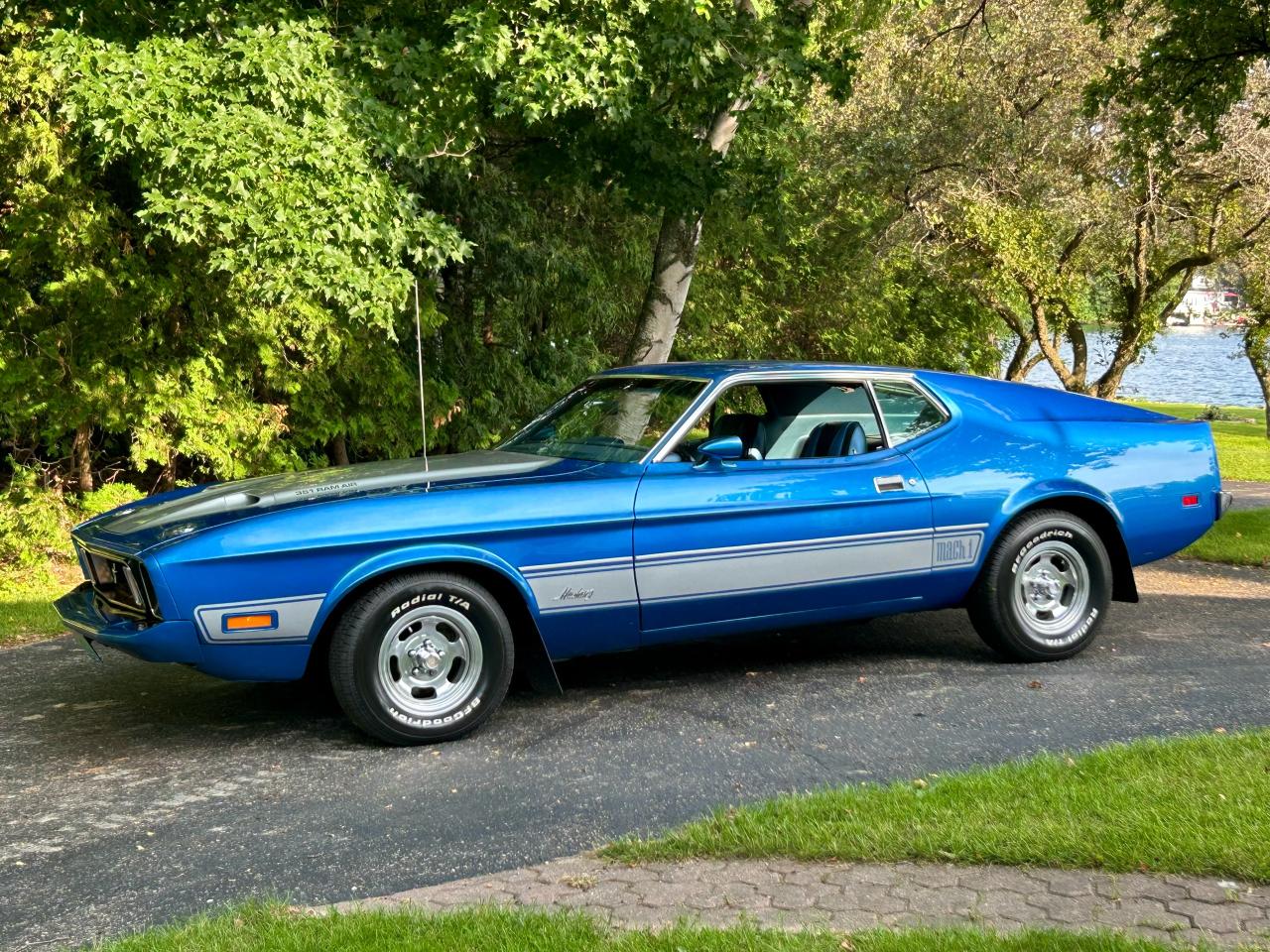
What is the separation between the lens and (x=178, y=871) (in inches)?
170

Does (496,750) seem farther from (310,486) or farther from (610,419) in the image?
(610,419)

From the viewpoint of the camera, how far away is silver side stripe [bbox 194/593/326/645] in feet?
17.0

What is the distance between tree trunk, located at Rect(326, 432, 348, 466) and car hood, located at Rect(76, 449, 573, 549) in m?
7.43

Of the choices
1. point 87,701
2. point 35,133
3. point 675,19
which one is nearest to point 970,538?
point 87,701

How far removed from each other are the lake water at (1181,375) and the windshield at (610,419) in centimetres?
1945

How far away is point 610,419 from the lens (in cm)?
671

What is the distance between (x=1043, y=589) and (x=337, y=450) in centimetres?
923

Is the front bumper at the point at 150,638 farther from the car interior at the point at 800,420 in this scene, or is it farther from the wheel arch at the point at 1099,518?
the wheel arch at the point at 1099,518

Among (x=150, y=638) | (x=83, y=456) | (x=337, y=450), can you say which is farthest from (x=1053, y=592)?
(x=337, y=450)

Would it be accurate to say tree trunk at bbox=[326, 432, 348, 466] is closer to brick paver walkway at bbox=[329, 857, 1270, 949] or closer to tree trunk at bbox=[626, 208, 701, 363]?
tree trunk at bbox=[626, 208, 701, 363]

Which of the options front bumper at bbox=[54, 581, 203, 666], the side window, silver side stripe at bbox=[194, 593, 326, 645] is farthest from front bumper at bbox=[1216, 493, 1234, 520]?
front bumper at bbox=[54, 581, 203, 666]

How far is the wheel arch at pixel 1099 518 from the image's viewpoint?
6773mm

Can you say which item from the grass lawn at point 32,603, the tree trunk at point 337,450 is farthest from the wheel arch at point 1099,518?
the tree trunk at point 337,450

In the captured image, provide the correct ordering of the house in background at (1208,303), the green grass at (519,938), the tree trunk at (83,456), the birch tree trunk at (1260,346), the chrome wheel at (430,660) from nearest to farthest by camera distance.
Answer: the green grass at (519,938) < the chrome wheel at (430,660) < the tree trunk at (83,456) < the birch tree trunk at (1260,346) < the house in background at (1208,303)
